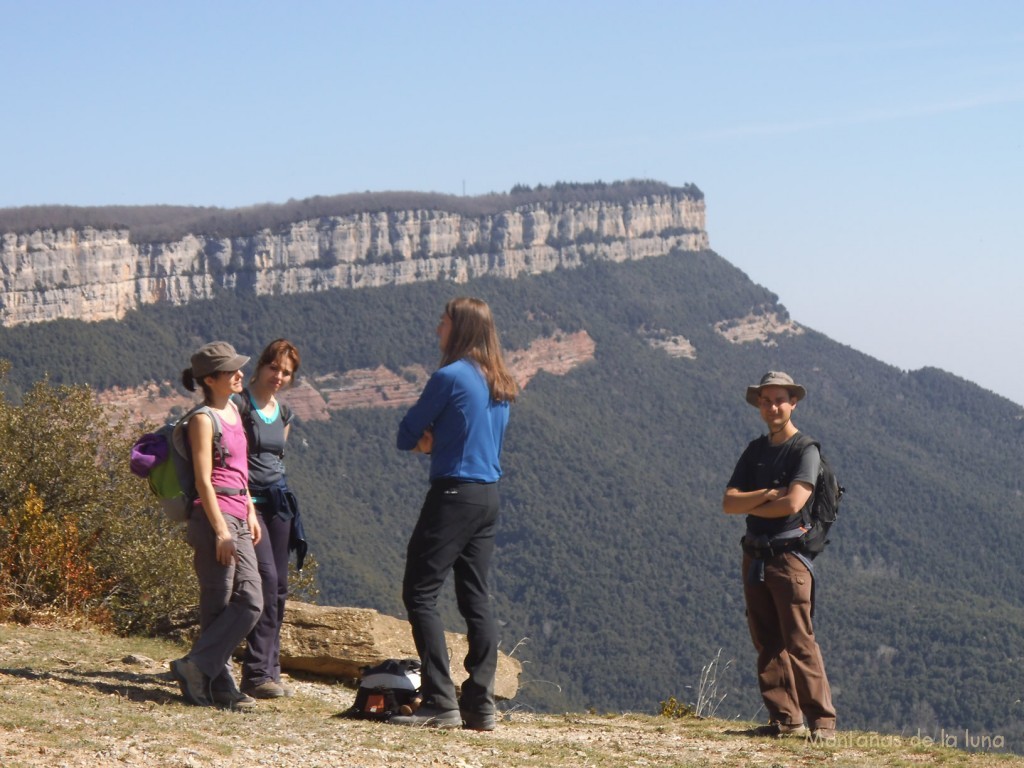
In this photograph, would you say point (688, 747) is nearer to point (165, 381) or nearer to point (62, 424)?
point (62, 424)

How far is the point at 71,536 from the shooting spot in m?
9.85

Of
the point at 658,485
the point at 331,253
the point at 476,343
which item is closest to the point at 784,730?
the point at 476,343

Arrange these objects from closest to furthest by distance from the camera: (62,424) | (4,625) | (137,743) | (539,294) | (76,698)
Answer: (137,743) < (76,698) < (4,625) < (62,424) < (539,294)

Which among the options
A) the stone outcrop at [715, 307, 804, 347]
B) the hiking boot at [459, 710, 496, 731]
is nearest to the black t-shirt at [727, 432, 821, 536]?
the hiking boot at [459, 710, 496, 731]

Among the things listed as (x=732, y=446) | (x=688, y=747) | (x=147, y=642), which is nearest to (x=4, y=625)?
(x=147, y=642)

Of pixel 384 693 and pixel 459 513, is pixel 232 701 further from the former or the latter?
pixel 459 513

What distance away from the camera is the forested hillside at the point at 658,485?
52406 mm

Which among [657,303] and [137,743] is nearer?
[137,743]

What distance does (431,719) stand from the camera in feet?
20.6

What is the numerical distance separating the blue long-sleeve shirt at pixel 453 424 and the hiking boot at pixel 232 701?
1.54 meters

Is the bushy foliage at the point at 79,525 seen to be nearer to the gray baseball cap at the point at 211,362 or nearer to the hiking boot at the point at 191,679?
the hiking boot at the point at 191,679

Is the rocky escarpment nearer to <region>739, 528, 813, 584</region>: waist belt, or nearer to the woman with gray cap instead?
the woman with gray cap

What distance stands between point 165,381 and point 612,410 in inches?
1273

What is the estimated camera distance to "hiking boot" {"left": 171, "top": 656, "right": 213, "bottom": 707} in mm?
6531
